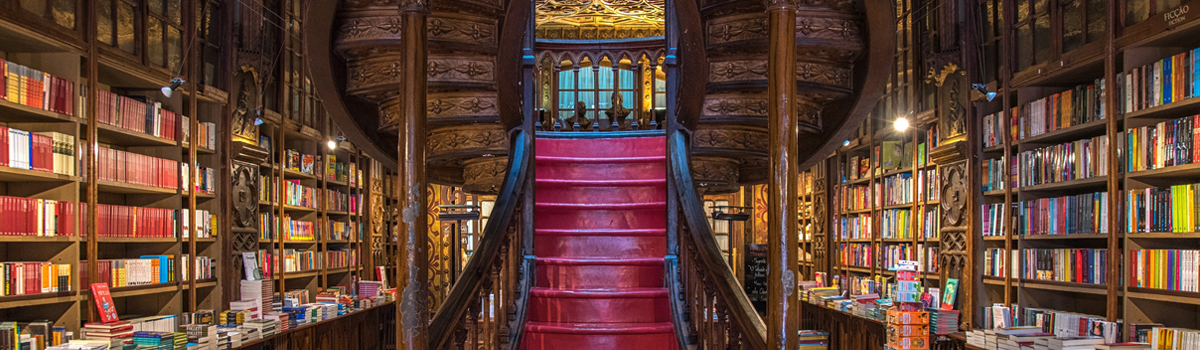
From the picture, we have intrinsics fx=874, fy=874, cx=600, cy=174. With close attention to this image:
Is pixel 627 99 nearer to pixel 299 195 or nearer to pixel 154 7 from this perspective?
pixel 299 195

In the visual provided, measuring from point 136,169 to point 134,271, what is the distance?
23.9 inches

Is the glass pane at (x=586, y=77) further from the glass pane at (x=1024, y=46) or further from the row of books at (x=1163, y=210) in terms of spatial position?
the row of books at (x=1163, y=210)

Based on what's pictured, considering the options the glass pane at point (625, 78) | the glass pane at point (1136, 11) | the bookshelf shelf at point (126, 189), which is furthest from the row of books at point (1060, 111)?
the glass pane at point (625, 78)

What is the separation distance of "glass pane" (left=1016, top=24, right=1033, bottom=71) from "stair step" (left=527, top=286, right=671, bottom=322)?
3.13m

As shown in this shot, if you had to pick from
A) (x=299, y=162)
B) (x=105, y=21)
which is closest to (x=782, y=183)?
(x=105, y=21)

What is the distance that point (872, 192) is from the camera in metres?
8.34

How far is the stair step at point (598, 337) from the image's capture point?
3.78 m

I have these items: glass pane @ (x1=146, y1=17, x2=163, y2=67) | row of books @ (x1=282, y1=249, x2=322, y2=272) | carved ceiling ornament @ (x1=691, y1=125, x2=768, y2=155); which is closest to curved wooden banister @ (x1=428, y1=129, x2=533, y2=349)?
carved ceiling ornament @ (x1=691, y1=125, x2=768, y2=155)

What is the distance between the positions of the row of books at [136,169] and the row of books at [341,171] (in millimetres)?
3102

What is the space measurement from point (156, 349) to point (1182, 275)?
4998mm

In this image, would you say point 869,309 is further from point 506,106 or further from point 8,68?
point 8,68

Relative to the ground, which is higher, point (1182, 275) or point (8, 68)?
point (8, 68)

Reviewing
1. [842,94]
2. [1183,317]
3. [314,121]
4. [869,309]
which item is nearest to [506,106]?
[842,94]

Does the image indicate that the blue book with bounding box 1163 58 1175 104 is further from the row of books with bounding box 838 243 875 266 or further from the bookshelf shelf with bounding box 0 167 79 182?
the bookshelf shelf with bounding box 0 167 79 182
